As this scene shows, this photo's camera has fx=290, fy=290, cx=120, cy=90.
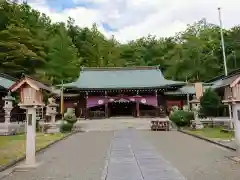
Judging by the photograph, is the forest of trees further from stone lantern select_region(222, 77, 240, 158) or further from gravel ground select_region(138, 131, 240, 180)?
stone lantern select_region(222, 77, 240, 158)

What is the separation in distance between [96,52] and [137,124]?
30424 mm

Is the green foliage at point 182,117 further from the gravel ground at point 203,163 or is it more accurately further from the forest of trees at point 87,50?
the forest of trees at point 87,50

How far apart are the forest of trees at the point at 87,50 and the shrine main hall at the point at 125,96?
4.53 meters

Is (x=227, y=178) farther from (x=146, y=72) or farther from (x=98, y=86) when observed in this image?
(x=146, y=72)

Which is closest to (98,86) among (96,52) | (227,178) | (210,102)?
(210,102)

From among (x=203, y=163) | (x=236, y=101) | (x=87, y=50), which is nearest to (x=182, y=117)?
(x=236, y=101)

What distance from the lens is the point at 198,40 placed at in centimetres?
5241

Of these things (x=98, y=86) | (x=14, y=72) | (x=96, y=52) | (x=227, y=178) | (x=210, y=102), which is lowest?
(x=227, y=178)

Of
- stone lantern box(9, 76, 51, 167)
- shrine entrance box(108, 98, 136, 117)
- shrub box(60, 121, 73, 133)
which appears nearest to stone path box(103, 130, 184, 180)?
stone lantern box(9, 76, 51, 167)

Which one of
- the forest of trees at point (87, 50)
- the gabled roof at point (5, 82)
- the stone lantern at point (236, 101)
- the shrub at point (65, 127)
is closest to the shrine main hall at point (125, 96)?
the forest of trees at point (87, 50)

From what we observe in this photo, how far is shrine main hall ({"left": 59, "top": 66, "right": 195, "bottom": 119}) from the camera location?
36.3 m

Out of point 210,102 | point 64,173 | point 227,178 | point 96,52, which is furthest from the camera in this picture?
point 96,52

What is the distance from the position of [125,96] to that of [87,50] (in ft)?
72.7

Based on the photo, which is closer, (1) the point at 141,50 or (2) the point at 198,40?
(2) the point at 198,40
